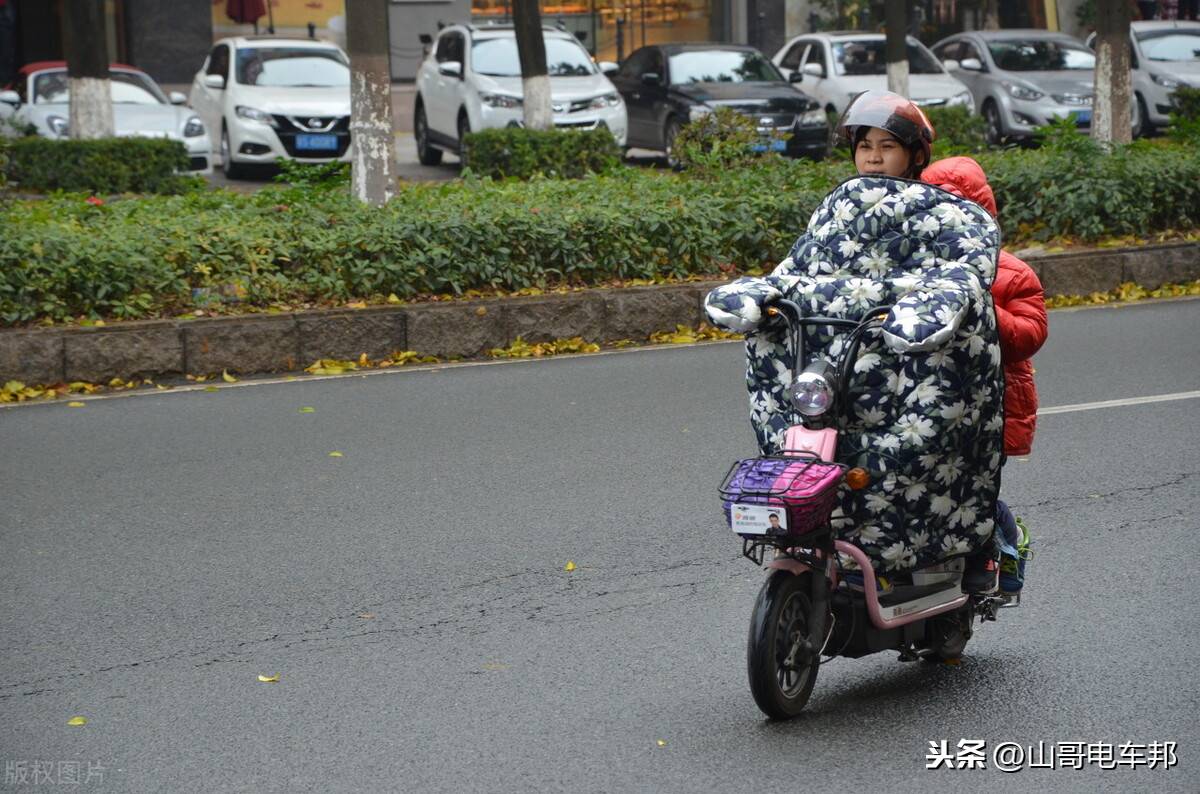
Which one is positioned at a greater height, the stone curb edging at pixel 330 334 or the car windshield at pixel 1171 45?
the car windshield at pixel 1171 45

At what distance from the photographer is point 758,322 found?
4.36m

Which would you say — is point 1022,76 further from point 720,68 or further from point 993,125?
point 720,68

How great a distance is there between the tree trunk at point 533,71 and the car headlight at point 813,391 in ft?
51.3

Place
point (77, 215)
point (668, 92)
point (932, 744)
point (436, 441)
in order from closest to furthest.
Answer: point (932, 744) → point (436, 441) → point (77, 215) → point (668, 92)

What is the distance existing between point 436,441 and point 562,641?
3022 mm

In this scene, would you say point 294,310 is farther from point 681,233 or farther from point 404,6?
point 404,6

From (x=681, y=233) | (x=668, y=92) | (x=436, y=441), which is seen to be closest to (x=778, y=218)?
(x=681, y=233)

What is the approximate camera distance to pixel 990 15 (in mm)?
35438

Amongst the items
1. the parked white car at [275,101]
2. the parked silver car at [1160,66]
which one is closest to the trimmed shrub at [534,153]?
the parked white car at [275,101]

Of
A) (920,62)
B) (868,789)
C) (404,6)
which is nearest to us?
→ (868,789)

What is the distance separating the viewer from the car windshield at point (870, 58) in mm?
24125

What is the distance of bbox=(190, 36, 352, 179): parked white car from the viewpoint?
20.6m

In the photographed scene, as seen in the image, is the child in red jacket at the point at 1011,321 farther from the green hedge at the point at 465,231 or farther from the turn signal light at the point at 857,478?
the green hedge at the point at 465,231

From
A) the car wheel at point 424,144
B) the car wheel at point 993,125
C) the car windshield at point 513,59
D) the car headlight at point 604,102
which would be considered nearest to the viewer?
the car headlight at point 604,102
